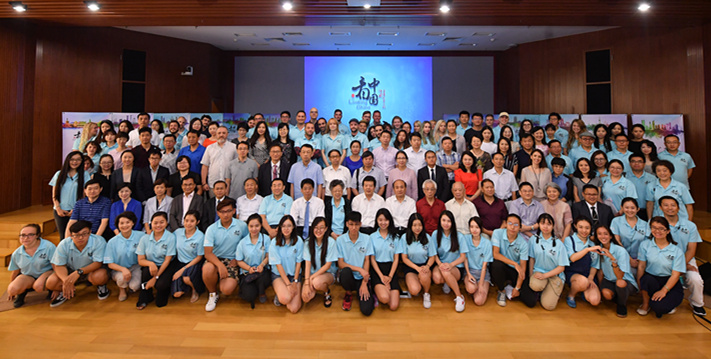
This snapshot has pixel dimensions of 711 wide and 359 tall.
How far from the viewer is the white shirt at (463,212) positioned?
419 cm

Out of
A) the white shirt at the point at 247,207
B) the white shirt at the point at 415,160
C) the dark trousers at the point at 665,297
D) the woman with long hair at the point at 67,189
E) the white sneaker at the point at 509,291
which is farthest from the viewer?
the white shirt at the point at 415,160

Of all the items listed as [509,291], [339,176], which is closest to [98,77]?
[339,176]

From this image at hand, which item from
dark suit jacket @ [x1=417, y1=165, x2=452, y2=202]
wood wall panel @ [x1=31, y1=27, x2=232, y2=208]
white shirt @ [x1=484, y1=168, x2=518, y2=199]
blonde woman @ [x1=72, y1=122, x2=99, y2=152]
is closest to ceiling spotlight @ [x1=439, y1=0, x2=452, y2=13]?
dark suit jacket @ [x1=417, y1=165, x2=452, y2=202]

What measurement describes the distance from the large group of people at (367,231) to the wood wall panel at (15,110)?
9.57ft

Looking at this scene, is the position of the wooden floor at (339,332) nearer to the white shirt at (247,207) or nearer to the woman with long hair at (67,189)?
the white shirt at (247,207)

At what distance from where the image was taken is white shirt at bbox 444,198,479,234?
419 centimetres

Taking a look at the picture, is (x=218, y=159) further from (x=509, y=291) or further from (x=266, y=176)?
(x=509, y=291)

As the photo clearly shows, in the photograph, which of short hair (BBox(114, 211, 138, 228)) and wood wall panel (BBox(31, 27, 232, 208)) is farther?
wood wall panel (BBox(31, 27, 232, 208))

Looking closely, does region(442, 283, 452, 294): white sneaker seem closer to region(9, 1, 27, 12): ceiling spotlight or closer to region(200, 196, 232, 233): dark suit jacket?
region(200, 196, 232, 233): dark suit jacket

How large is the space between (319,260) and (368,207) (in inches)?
34.4

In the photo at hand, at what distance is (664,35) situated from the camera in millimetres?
7156

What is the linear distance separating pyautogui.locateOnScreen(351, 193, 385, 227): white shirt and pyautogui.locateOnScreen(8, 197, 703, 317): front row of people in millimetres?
278

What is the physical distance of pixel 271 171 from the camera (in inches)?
191

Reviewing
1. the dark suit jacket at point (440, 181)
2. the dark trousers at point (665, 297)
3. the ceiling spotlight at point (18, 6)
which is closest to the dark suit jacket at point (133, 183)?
the ceiling spotlight at point (18, 6)
